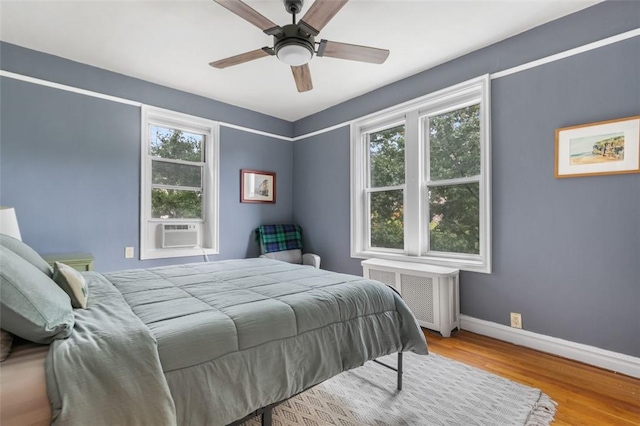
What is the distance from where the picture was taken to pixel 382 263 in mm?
3314

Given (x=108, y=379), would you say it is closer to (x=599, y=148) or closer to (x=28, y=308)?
(x=28, y=308)

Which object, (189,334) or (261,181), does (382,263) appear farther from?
(189,334)

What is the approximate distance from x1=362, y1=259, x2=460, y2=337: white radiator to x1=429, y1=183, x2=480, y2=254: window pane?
1.01 feet

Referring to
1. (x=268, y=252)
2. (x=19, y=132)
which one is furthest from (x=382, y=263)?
(x=19, y=132)

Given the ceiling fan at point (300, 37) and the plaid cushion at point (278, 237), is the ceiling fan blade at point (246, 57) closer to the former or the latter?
the ceiling fan at point (300, 37)

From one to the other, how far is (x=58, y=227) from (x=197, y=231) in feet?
4.42

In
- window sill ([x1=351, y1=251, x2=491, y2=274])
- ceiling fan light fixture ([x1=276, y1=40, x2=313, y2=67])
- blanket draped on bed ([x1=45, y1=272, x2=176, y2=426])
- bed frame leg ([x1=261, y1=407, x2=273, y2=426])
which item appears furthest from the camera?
window sill ([x1=351, y1=251, x2=491, y2=274])

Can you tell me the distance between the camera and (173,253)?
142 inches

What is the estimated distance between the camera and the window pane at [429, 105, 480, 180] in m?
2.96

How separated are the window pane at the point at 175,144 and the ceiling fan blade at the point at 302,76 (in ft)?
6.16

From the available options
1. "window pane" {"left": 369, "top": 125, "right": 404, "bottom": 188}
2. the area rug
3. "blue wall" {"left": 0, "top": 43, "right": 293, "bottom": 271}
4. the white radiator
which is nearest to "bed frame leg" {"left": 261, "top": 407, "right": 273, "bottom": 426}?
the area rug

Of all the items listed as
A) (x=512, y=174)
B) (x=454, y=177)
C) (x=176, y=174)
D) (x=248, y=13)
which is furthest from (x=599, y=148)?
(x=176, y=174)

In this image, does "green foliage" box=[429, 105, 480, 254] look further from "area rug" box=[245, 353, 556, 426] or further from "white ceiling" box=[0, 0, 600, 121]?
"area rug" box=[245, 353, 556, 426]

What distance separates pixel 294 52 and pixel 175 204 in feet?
8.32
